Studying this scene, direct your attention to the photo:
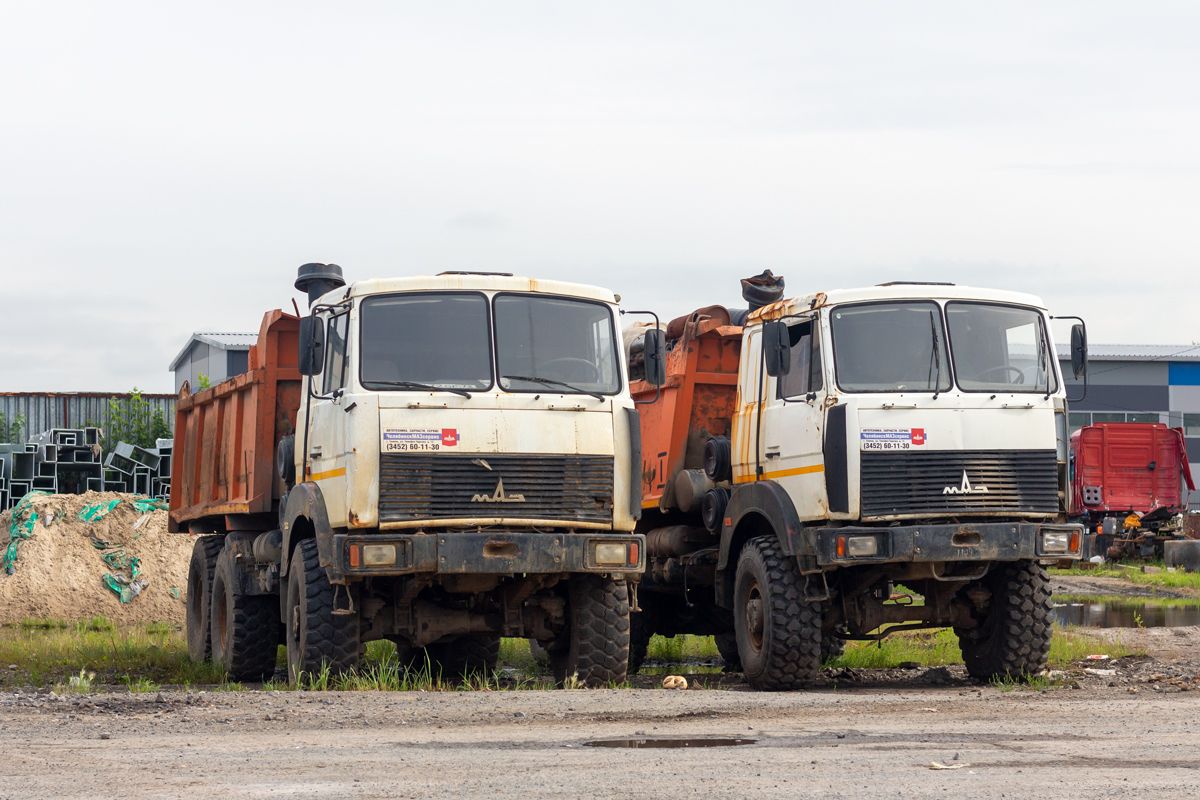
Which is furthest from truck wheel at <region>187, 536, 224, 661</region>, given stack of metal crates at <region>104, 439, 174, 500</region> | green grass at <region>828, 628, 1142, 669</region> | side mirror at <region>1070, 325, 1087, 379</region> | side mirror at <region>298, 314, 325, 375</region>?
stack of metal crates at <region>104, 439, 174, 500</region>

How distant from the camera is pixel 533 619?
1041cm

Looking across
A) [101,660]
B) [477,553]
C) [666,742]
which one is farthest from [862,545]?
[101,660]

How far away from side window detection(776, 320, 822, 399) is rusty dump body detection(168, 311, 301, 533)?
411 centimetres

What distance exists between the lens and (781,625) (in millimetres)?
10406

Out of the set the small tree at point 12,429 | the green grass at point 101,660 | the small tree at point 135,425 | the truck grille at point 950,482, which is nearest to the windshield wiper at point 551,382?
the truck grille at point 950,482

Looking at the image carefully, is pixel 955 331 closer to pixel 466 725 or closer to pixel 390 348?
pixel 390 348

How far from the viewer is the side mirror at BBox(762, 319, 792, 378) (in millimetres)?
10492

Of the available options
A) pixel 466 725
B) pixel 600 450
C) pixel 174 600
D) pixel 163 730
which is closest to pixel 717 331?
pixel 600 450

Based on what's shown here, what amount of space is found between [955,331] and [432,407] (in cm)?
389

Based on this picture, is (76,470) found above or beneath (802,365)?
beneath

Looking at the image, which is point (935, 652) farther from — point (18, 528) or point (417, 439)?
point (18, 528)

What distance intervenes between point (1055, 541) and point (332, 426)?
5.19m

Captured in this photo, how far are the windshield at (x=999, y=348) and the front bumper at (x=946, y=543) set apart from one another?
1.03 m

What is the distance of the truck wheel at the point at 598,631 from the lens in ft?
33.3
